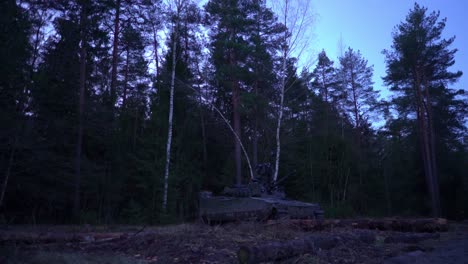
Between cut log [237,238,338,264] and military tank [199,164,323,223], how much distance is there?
552cm

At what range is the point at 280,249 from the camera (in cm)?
711

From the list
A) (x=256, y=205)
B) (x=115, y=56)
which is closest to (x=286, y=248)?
(x=256, y=205)

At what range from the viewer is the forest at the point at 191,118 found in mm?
19125

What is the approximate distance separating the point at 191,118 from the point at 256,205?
15507 millimetres

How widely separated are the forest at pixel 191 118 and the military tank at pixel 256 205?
181 inches

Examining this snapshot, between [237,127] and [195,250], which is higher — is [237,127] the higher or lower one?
the higher one

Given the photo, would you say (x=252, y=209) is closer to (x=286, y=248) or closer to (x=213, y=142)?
(x=286, y=248)

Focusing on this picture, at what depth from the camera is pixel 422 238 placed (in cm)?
1224

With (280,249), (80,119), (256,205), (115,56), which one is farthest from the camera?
(115,56)

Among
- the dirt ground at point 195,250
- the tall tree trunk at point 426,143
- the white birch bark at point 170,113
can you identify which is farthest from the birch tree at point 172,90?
the tall tree trunk at point 426,143

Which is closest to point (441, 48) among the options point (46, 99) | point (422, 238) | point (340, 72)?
point (340, 72)

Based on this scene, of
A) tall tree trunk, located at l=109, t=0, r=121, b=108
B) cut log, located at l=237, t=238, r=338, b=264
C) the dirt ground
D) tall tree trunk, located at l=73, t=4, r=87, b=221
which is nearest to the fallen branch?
cut log, located at l=237, t=238, r=338, b=264

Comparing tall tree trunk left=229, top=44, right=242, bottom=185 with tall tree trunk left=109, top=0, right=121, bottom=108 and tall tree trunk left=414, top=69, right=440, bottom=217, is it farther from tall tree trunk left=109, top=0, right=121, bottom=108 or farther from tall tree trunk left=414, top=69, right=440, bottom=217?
tall tree trunk left=414, top=69, right=440, bottom=217

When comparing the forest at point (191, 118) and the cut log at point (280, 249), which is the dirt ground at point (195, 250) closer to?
the cut log at point (280, 249)
